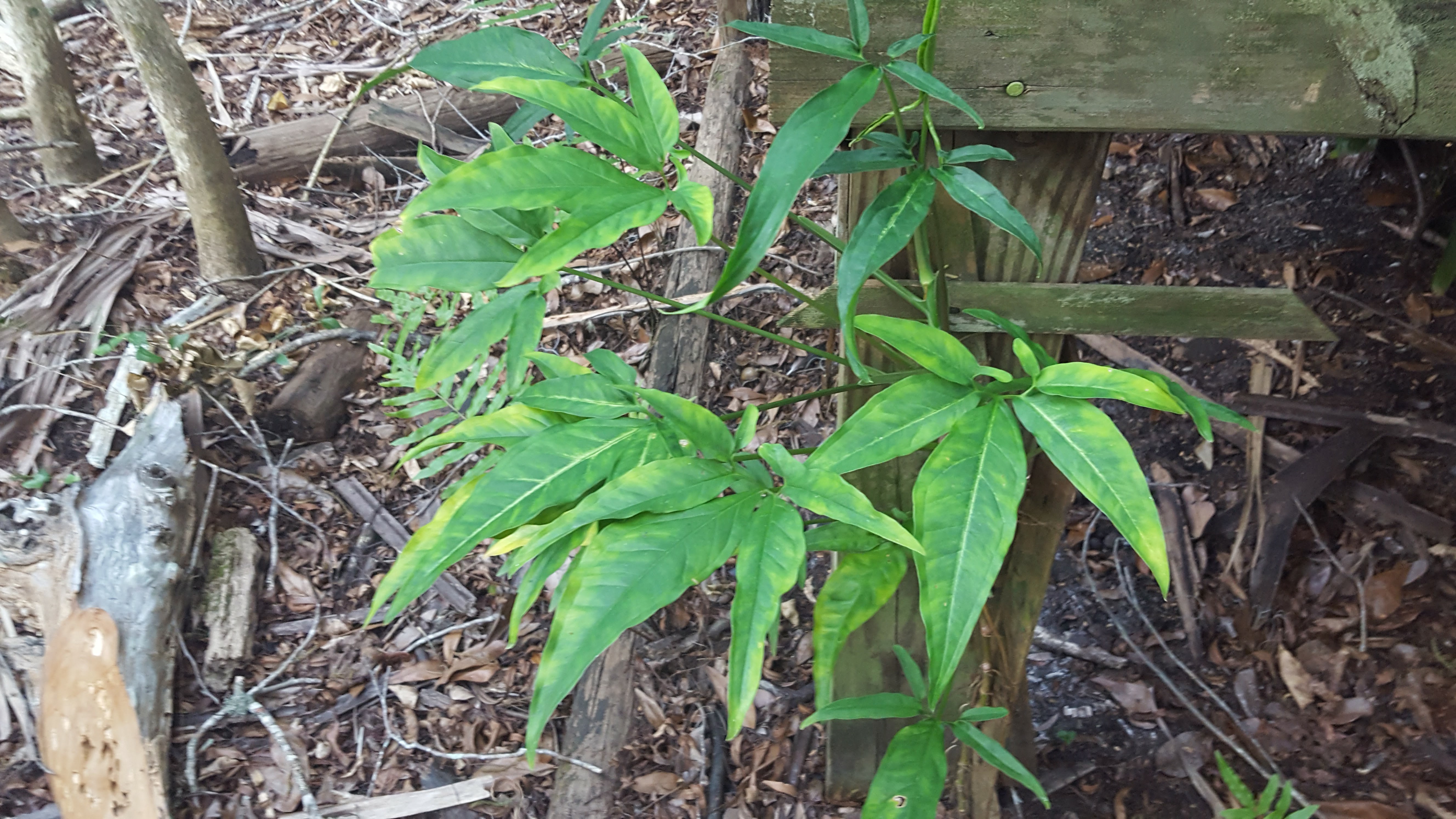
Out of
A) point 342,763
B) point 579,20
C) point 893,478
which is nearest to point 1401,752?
point 893,478

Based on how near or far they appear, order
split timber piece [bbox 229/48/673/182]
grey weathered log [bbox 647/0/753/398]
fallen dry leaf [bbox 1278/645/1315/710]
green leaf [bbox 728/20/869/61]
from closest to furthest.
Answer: green leaf [bbox 728/20/869/61]
fallen dry leaf [bbox 1278/645/1315/710]
grey weathered log [bbox 647/0/753/398]
split timber piece [bbox 229/48/673/182]

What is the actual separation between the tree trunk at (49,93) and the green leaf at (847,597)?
3.55 metres

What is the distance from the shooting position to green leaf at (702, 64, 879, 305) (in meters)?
0.64

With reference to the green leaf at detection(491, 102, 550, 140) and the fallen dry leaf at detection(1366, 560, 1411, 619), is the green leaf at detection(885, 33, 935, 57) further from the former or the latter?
the fallen dry leaf at detection(1366, 560, 1411, 619)

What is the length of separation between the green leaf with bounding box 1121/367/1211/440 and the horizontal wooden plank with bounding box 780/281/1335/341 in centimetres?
7

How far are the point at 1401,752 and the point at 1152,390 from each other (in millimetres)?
1790

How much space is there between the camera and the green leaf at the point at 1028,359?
2.57 feet

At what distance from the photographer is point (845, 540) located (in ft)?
3.29

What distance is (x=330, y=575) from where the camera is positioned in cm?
243

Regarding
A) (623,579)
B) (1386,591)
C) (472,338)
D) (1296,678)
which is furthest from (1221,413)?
(1386,591)

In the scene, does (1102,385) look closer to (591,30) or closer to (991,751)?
(991,751)

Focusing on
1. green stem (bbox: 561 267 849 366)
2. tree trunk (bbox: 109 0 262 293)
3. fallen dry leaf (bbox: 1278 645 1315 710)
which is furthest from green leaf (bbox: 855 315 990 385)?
tree trunk (bbox: 109 0 262 293)

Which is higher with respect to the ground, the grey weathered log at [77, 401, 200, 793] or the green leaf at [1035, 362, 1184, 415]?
the green leaf at [1035, 362, 1184, 415]

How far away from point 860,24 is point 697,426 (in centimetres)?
40
